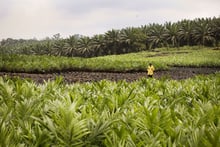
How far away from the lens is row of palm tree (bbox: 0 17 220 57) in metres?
70.4

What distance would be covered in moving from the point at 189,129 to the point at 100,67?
22610 millimetres

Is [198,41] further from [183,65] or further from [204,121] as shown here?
[204,121]

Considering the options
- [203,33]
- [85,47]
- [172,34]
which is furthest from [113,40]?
[203,33]

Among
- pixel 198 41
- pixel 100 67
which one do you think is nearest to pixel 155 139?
pixel 100 67

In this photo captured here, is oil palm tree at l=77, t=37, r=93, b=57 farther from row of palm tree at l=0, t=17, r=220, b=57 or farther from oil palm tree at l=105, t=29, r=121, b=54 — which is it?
oil palm tree at l=105, t=29, r=121, b=54

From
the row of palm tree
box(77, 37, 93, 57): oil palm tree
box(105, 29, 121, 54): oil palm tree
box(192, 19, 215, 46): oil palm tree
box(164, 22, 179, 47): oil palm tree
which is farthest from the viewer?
box(77, 37, 93, 57): oil palm tree

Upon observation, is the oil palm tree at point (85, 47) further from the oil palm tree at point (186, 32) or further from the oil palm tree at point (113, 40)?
the oil palm tree at point (186, 32)

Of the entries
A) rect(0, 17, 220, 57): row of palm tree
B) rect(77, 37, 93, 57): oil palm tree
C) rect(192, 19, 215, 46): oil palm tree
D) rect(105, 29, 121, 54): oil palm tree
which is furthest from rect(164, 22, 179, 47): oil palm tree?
rect(77, 37, 93, 57): oil palm tree

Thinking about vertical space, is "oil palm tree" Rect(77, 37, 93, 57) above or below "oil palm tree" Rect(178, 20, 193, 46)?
below

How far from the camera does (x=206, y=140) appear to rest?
200 cm

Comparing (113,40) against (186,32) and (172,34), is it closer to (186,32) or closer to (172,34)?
(172,34)

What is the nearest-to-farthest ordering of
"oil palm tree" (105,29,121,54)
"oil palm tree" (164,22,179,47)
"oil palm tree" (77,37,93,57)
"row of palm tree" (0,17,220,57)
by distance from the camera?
1. "row of palm tree" (0,17,220,57)
2. "oil palm tree" (164,22,179,47)
3. "oil palm tree" (105,29,121,54)
4. "oil palm tree" (77,37,93,57)

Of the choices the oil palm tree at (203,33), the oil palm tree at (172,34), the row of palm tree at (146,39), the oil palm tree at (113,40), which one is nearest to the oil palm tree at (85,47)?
the row of palm tree at (146,39)

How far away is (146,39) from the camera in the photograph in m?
76.6
